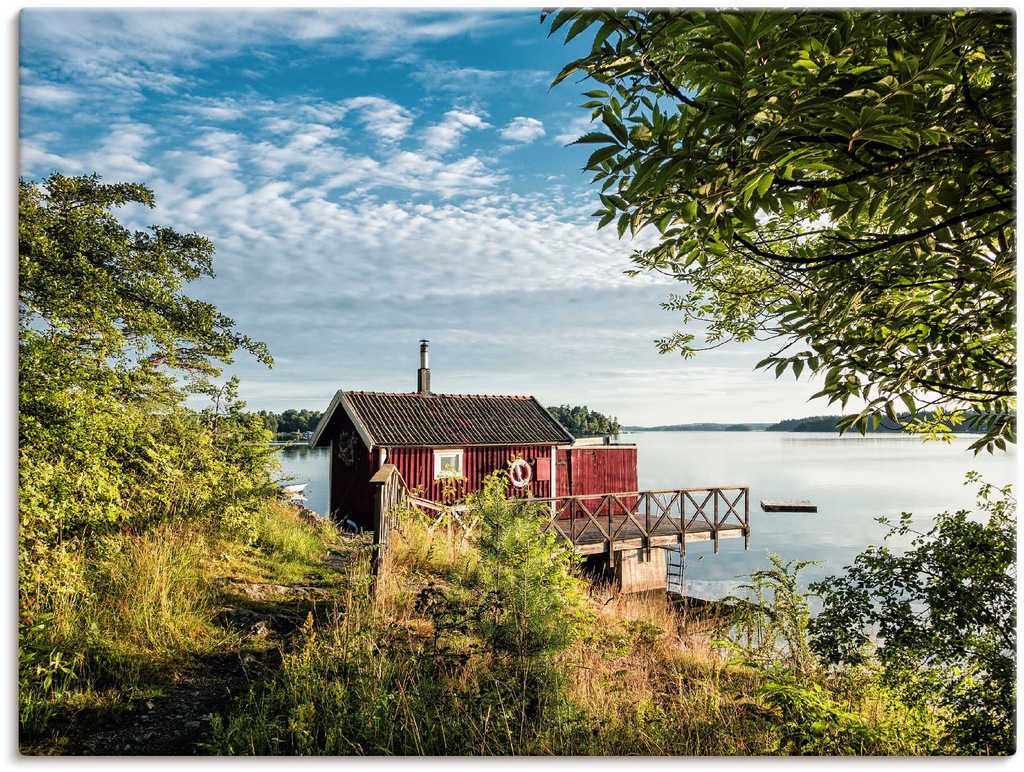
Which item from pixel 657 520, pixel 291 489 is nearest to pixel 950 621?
pixel 291 489

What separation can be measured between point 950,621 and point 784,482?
552 inches

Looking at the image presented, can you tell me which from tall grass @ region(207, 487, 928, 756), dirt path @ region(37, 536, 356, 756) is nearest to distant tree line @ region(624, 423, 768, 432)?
tall grass @ region(207, 487, 928, 756)

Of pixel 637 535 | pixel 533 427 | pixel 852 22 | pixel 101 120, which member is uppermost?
pixel 101 120

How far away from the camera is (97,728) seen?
9.20 ft

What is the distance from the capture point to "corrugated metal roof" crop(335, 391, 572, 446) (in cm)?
1135

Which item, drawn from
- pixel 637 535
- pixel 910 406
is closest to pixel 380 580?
pixel 910 406

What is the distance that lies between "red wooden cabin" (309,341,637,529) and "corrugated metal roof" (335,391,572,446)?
2 cm

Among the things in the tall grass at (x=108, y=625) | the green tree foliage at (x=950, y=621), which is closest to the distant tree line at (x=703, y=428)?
the green tree foliage at (x=950, y=621)

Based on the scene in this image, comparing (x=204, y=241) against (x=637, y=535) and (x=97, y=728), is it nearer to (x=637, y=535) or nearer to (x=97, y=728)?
(x=97, y=728)

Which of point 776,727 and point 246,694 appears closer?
point 776,727

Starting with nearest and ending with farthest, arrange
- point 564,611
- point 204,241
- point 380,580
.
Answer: point 564,611
point 380,580
point 204,241

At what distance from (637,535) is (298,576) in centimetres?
715

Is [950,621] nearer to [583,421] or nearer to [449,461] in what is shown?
[449,461]

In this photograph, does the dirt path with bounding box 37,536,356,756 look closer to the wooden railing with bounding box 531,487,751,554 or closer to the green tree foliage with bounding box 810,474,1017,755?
the green tree foliage with bounding box 810,474,1017,755
